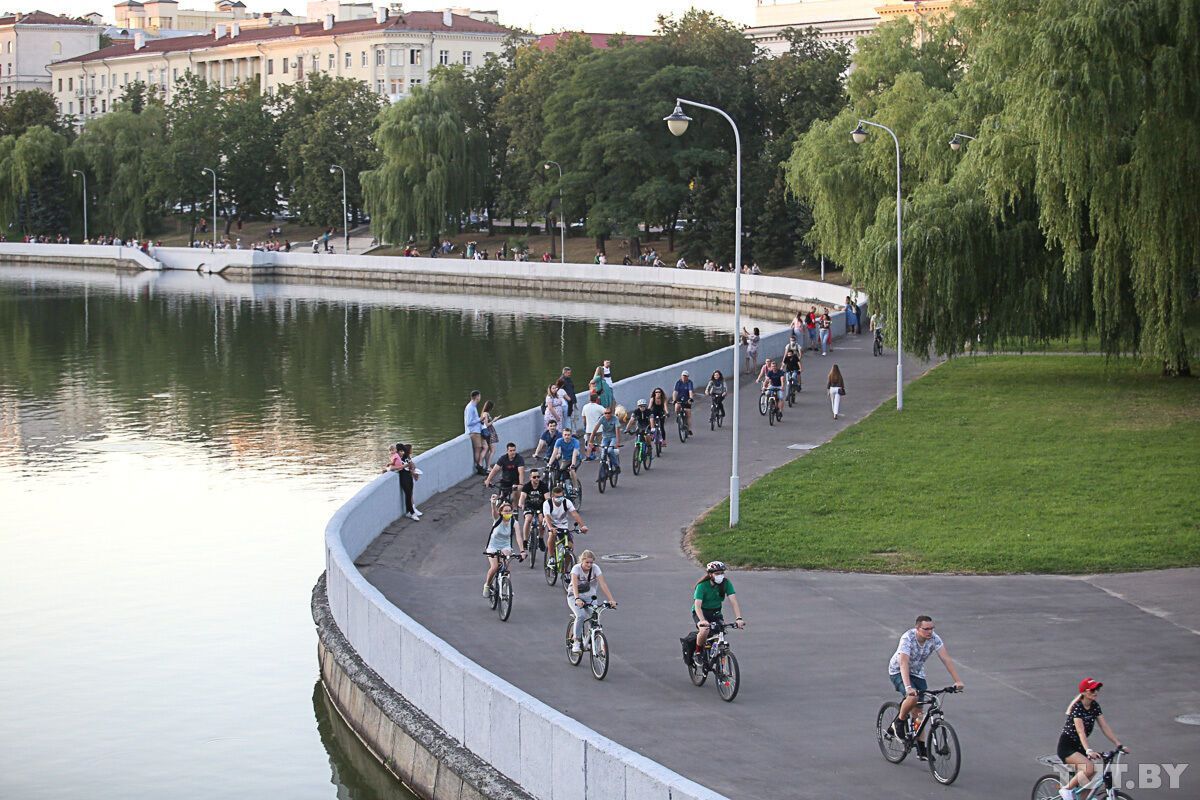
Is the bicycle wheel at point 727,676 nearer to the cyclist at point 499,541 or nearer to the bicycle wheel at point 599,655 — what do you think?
the bicycle wheel at point 599,655

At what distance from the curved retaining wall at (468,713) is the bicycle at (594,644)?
5.97 ft

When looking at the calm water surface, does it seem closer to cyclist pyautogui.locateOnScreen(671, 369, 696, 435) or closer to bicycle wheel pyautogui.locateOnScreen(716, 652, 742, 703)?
bicycle wheel pyautogui.locateOnScreen(716, 652, 742, 703)

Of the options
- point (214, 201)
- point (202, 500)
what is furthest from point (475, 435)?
point (214, 201)

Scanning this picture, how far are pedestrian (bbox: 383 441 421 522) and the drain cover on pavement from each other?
3787 millimetres

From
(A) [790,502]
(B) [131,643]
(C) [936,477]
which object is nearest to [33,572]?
(B) [131,643]

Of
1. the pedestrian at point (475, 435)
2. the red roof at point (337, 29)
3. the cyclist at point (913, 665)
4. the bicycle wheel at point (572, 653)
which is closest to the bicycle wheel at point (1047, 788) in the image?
the cyclist at point (913, 665)

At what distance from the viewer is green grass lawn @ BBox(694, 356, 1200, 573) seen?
2592 centimetres

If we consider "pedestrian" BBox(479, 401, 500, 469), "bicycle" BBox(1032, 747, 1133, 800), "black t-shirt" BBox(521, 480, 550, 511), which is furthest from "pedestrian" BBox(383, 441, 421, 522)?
"bicycle" BBox(1032, 747, 1133, 800)

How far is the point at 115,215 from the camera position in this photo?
142m

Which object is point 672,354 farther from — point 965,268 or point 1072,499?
point 1072,499

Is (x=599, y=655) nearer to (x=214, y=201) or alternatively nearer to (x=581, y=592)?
(x=581, y=592)

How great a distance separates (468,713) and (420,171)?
101 metres

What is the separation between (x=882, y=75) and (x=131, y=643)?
54.7 meters

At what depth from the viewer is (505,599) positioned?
2200 cm
